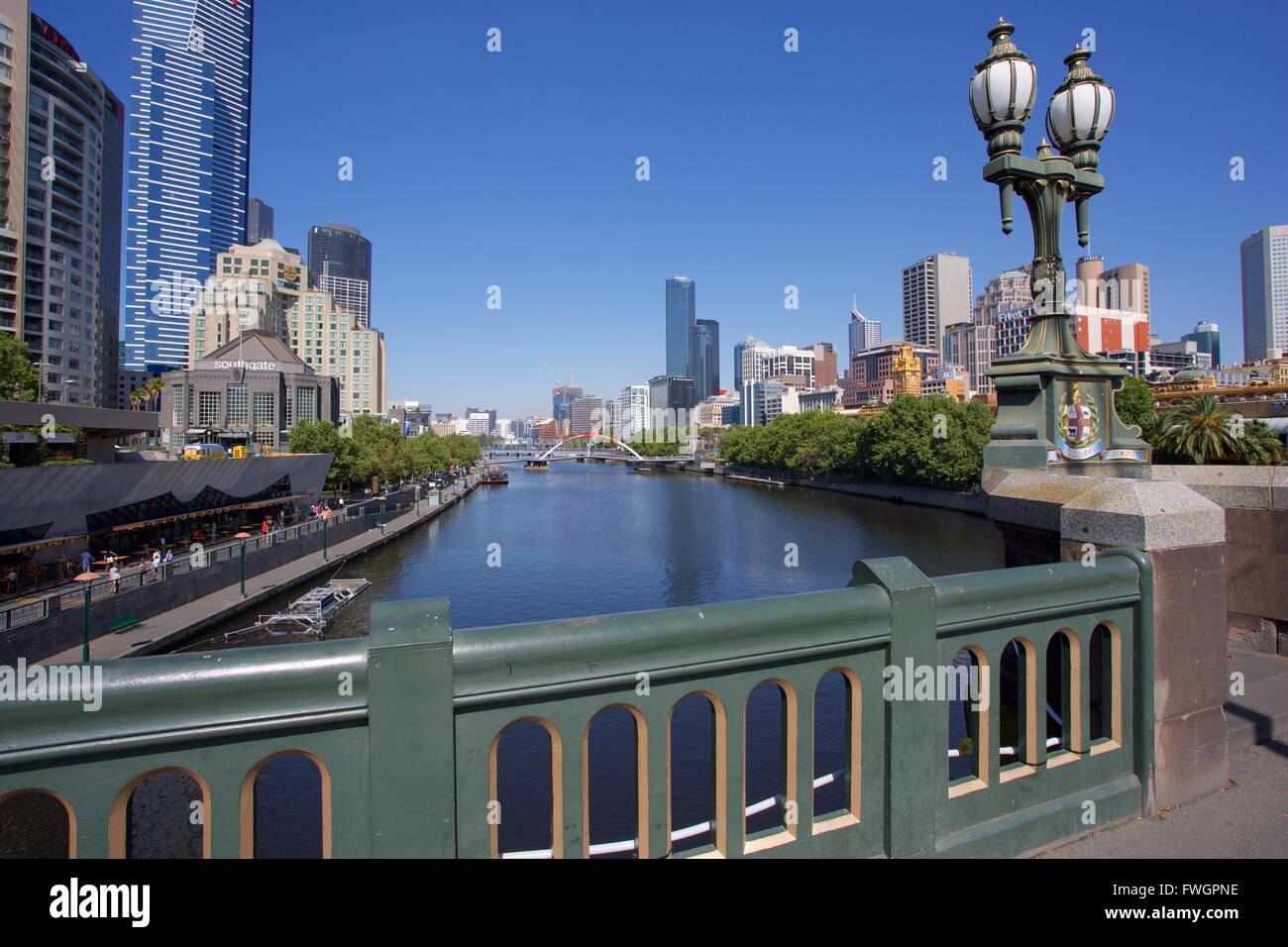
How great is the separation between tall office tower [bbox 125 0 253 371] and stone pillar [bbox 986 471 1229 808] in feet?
579

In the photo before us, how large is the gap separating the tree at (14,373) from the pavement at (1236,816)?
46.4 metres

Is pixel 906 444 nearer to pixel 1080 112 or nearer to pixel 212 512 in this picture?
pixel 212 512

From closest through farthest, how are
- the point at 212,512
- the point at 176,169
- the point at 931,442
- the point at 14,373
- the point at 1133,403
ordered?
the point at 14,373 < the point at 212,512 < the point at 1133,403 < the point at 931,442 < the point at 176,169

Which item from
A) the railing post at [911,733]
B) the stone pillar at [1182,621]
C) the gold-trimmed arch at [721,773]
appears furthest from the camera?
the stone pillar at [1182,621]

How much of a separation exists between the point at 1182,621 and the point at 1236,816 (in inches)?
41.2

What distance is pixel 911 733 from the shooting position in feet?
11.4

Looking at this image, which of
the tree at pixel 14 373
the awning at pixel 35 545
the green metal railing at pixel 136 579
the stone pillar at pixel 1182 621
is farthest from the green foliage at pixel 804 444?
the stone pillar at pixel 1182 621

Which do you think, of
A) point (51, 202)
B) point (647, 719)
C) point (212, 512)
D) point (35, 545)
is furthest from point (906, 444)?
point (51, 202)

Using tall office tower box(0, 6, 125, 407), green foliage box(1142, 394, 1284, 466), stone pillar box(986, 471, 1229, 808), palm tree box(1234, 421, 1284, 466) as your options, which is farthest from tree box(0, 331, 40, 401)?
green foliage box(1142, 394, 1284, 466)

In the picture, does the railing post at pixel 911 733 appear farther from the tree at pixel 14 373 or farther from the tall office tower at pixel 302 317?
the tall office tower at pixel 302 317

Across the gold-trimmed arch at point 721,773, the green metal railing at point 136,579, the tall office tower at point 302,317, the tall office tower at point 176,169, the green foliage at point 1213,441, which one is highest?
the tall office tower at point 176,169

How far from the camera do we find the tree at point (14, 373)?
1465 inches
